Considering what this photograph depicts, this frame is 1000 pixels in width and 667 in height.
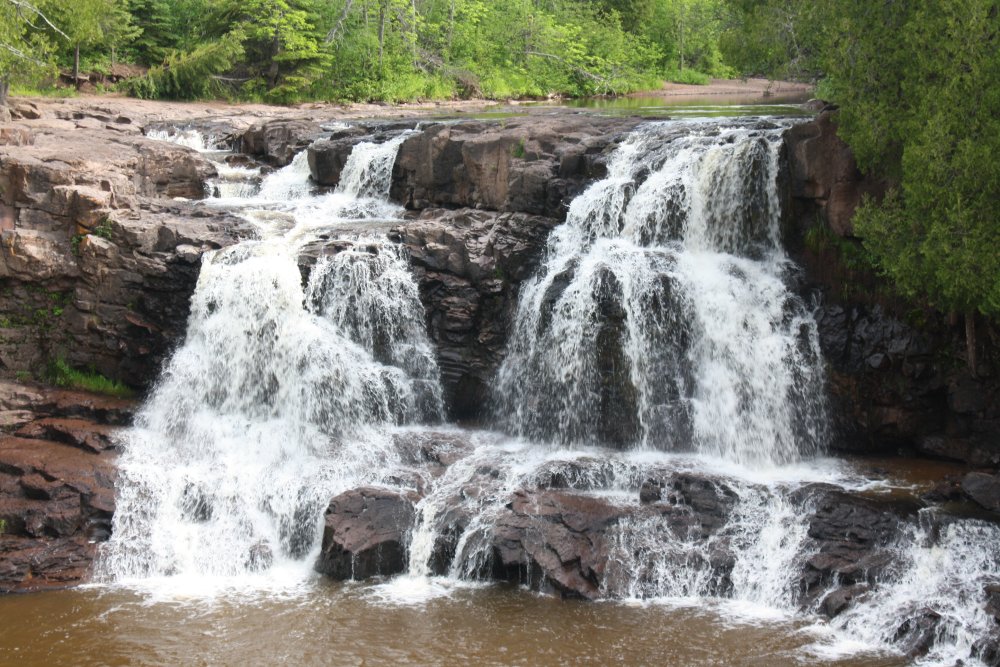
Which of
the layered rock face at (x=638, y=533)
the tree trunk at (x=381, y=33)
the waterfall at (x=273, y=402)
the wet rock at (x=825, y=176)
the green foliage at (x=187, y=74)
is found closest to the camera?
the layered rock face at (x=638, y=533)

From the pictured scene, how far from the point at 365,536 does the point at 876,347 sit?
7.76 meters

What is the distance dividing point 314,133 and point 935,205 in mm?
14008

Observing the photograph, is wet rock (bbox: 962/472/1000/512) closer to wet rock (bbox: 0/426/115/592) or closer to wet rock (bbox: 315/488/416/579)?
wet rock (bbox: 315/488/416/579)

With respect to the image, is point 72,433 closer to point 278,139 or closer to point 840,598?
point 278,139

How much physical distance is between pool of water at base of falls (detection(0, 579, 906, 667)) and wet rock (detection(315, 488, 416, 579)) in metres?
0.39

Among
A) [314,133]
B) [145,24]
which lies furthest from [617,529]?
[145,24]

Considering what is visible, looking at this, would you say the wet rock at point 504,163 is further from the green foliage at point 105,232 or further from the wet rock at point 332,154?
the green foliage at point 105,232

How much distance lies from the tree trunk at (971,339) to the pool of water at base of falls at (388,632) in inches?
197

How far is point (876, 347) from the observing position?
13.9 metres

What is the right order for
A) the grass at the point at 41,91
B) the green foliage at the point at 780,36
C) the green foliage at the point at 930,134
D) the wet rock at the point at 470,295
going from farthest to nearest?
the grass at the point at 41,91 → the green foliage at the point at 780,36 → the wet rock at the point at 470,295 → the green foliage at the point at 930,134

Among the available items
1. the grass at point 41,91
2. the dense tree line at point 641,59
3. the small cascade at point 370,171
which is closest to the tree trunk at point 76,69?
the dense tree line at point 641,59

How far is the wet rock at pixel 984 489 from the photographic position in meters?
11.2

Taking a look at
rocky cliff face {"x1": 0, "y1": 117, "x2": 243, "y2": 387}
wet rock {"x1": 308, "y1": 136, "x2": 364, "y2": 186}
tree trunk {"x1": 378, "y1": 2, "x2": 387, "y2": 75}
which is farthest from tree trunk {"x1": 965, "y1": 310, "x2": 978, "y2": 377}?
tree trunk {"x1": 378, "y1": 2, "x2": 387, "y2": 75}

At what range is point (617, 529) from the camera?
11508mm
